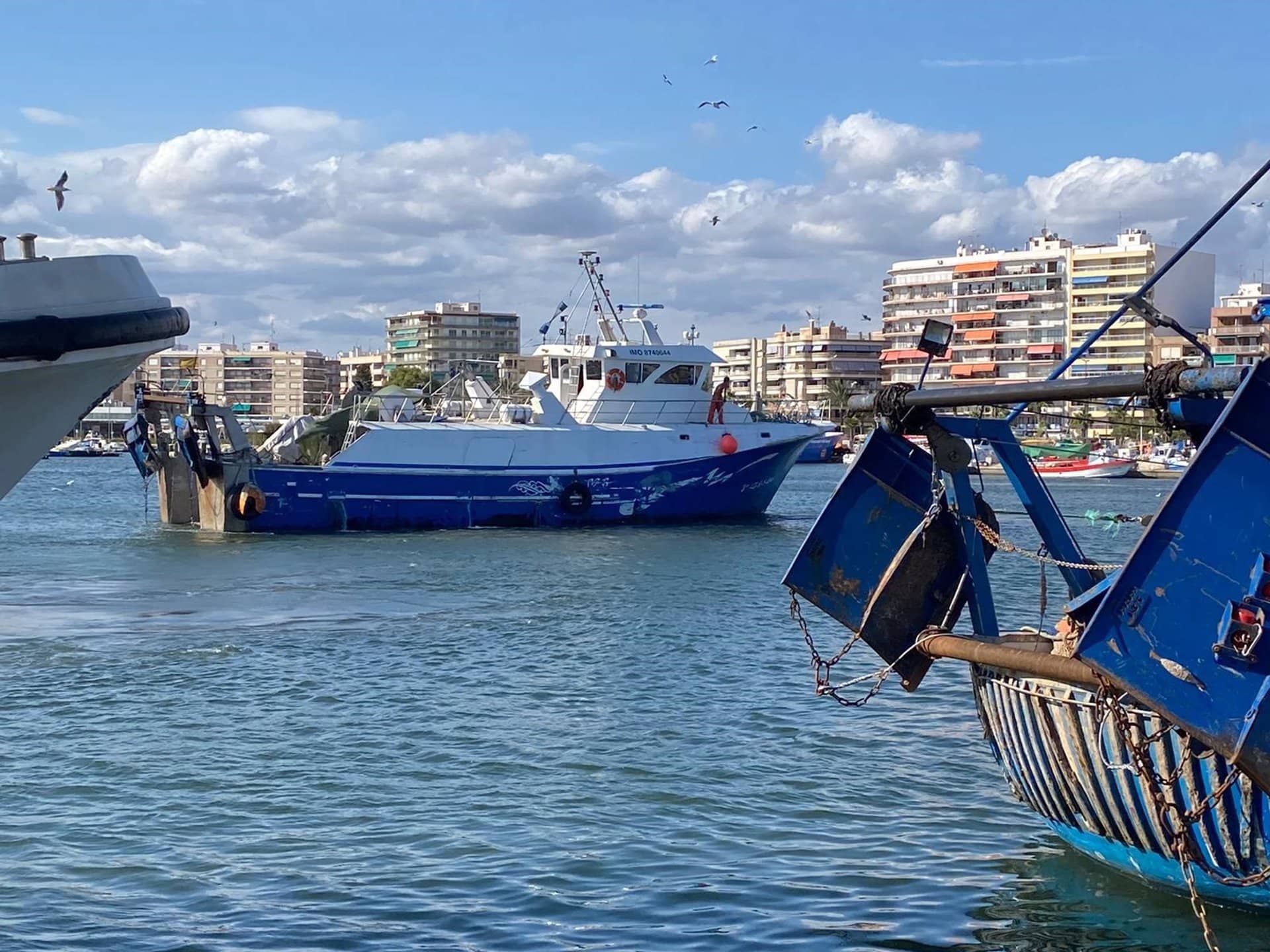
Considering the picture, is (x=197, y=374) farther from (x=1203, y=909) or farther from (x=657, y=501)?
(x=1203, y=909)

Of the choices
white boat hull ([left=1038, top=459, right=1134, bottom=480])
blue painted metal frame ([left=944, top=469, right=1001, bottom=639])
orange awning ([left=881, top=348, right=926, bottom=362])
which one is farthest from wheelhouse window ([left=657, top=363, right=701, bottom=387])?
orange awning ([left=881, top=348, right=926, bottom=362])

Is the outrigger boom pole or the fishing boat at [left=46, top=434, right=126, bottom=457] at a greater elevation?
the outrigger boom pole

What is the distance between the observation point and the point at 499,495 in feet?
126

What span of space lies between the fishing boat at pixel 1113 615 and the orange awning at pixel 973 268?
5308 inches

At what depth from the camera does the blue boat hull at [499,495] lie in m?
37.3

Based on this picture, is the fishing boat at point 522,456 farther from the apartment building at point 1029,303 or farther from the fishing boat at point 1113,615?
the apartment building at point 1029,303

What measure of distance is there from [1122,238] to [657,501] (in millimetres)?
105672

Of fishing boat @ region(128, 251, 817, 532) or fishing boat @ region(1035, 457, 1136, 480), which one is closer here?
fishing boat @ region(128, 251, 817, 532)

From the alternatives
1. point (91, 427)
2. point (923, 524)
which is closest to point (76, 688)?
point (923, 524)

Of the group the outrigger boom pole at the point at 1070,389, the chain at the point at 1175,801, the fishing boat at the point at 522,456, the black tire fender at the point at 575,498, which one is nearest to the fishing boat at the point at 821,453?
the fishing boat at the point at 522,456

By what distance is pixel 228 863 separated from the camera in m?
9.68

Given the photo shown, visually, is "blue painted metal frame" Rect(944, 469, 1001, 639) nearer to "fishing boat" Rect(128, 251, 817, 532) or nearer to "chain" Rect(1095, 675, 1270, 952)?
"chain" Rect(1095, 675, 1270, 952)

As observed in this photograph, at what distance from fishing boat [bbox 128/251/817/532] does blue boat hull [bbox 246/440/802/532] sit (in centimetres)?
3

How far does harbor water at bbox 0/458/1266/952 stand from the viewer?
8609mm
